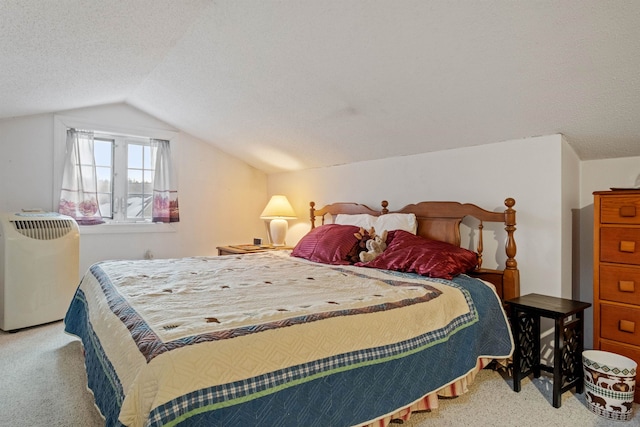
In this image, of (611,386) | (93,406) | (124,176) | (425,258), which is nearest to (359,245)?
(425,258)

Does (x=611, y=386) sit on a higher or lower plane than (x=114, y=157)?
lower

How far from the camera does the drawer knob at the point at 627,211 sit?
202cm

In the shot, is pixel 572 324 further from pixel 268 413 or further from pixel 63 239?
pixel 63 239

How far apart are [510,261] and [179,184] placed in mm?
3695

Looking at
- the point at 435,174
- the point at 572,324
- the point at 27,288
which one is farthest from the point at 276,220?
the point at 572,324

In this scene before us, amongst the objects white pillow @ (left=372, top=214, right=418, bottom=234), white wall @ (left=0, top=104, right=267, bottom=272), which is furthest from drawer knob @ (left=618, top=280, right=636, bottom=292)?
white wall @ (left=0, top=104, right=267, bottom=272)

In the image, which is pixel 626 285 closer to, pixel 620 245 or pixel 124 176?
pixel 620 245

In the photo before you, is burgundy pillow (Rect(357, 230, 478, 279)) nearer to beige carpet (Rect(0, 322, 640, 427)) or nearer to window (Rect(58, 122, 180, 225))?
beige carpet (Rect(0, 322, 640, 427))

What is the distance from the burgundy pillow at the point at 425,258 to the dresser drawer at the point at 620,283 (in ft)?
2.28

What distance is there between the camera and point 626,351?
2.04 metres

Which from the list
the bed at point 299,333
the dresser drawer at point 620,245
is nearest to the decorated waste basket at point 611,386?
the bed at point 299,333

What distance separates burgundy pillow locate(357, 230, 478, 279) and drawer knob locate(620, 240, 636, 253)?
2.54 feet

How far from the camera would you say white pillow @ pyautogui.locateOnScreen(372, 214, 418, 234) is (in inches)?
117

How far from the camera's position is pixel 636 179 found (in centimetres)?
244
